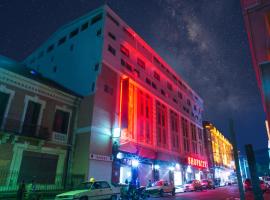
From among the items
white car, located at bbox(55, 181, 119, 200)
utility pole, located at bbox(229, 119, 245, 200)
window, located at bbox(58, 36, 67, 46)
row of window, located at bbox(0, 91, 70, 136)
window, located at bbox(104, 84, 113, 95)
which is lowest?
white car, located at bbox(55, 181, 119, 200)

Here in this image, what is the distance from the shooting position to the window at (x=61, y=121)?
22844 mm

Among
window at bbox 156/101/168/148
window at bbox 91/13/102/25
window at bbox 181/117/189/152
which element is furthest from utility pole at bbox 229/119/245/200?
window at bbox 181/117/189/152

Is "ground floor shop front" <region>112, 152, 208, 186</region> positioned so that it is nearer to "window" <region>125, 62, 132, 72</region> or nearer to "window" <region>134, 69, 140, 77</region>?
"window" <region>134, 69, 140, 77</region>

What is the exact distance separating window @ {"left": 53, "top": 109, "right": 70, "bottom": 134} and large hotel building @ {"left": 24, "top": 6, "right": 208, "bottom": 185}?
1.47m

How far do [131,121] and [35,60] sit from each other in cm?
2282

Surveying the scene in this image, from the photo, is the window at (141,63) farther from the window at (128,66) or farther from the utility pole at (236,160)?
the utility pole at (236,160)

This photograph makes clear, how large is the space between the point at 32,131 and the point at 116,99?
11.7 m

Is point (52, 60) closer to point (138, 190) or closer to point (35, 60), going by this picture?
point (35, 60)

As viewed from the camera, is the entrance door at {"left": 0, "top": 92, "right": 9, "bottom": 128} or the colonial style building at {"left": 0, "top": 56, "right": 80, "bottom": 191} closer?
the colonial style building at {"left": 0, "top": 56, "right": 80, "bottom": 191}

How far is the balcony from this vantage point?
18.3m

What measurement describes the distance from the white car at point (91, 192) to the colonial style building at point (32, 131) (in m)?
6.21

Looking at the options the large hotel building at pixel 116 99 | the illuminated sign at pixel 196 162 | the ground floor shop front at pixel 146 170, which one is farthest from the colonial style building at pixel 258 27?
the illuminated sign at pixel 196 162

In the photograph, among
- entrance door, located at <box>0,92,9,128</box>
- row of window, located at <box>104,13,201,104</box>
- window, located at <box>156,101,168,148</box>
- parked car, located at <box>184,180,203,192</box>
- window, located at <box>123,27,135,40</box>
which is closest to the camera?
entrance door, located at <box>0,92,9,128</box>

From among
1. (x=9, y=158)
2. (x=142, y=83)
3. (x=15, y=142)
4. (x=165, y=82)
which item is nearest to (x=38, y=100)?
(x=15, y=142)
